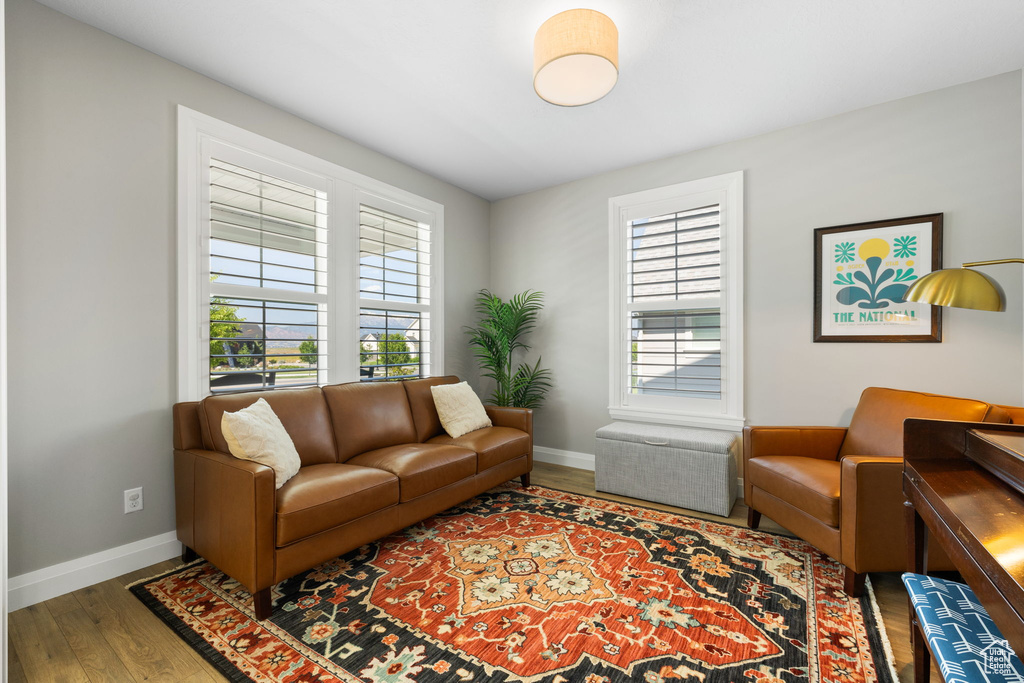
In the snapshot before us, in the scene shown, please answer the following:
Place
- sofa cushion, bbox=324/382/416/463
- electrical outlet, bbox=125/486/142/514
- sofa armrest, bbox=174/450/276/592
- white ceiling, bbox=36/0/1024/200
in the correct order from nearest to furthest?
sofa armrest, bbox=174/450/276/592
white ceiling, bbox=36/0/1024/200
electrical outlet, bbox=125/486/142/514
sofa cushion, bbox=324/382/416/463

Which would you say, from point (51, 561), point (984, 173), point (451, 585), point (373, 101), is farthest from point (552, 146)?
point (51, 561)

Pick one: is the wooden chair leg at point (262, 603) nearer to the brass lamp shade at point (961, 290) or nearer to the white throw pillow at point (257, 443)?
the white throw pillow at point (257, 443)

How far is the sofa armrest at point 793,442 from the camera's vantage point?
2.75 m

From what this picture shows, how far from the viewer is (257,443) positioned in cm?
214

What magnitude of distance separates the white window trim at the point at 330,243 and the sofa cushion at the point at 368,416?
1.01 ft

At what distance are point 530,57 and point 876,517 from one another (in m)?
2.80

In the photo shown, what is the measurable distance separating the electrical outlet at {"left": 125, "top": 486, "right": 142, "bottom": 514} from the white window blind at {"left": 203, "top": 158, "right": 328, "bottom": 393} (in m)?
0.62

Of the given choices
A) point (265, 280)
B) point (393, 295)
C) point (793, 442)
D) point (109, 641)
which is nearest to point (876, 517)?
point (793, 442)

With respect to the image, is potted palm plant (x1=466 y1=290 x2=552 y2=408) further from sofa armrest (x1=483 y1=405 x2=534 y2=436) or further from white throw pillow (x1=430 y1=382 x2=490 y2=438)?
white throw pillow (x1=430 y1=382 x2=490 y2=438)

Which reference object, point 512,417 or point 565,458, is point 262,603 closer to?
point 512,417

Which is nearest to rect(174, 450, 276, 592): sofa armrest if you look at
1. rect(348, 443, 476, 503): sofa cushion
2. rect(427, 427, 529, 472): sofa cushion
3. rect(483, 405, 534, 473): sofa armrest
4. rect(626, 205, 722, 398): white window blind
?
rect(348, 443, 476, 503): sofa cushion

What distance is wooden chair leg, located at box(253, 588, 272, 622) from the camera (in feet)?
6.11

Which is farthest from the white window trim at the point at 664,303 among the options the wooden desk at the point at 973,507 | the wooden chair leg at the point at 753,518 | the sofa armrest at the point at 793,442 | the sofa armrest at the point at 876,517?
the wooden desk at the point at 973,507

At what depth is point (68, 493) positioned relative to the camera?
6.90 feet
